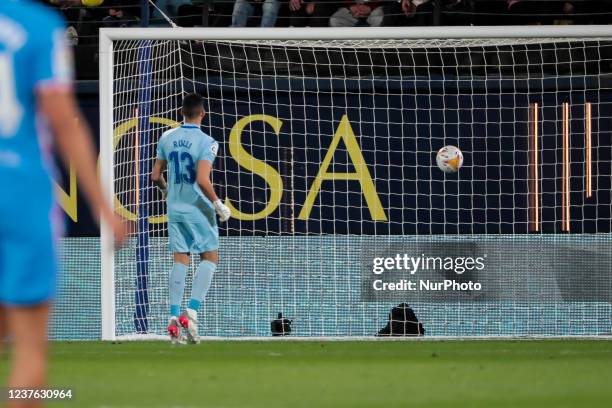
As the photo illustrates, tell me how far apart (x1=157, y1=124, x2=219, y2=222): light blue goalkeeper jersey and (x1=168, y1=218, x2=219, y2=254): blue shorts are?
5 cm

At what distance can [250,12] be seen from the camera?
50.6ft

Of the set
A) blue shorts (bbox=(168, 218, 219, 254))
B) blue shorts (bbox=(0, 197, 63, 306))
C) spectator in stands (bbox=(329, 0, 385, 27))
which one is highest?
→ spectator in stands (bbox=(329, 0, 385, 27))

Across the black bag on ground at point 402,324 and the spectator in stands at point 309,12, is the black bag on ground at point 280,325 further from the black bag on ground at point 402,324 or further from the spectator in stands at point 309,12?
the spectator in stands at point 309,12

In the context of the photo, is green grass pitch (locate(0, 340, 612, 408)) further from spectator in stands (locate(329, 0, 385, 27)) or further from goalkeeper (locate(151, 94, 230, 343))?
spectator in stands (locate(329, 0, 385, 27))

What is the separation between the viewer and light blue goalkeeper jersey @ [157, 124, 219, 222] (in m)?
10.7

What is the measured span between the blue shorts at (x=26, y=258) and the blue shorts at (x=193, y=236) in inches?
263

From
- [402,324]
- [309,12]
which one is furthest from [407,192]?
[309,12]

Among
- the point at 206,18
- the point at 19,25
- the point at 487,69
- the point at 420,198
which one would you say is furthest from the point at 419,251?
the point at 19,25

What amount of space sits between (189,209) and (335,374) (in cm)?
303

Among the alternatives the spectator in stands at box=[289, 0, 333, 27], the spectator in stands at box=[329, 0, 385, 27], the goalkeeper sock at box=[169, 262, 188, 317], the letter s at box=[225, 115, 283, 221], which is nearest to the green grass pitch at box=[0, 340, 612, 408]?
the goalkeeper sock at box=[169, 262, 188, 317]

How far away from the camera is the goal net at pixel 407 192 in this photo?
45.4 feet

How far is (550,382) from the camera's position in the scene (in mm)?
7754

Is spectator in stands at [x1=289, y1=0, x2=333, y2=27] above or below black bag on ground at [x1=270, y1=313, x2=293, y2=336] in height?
above

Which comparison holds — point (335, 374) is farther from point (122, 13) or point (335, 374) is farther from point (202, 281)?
point (122, 13)
